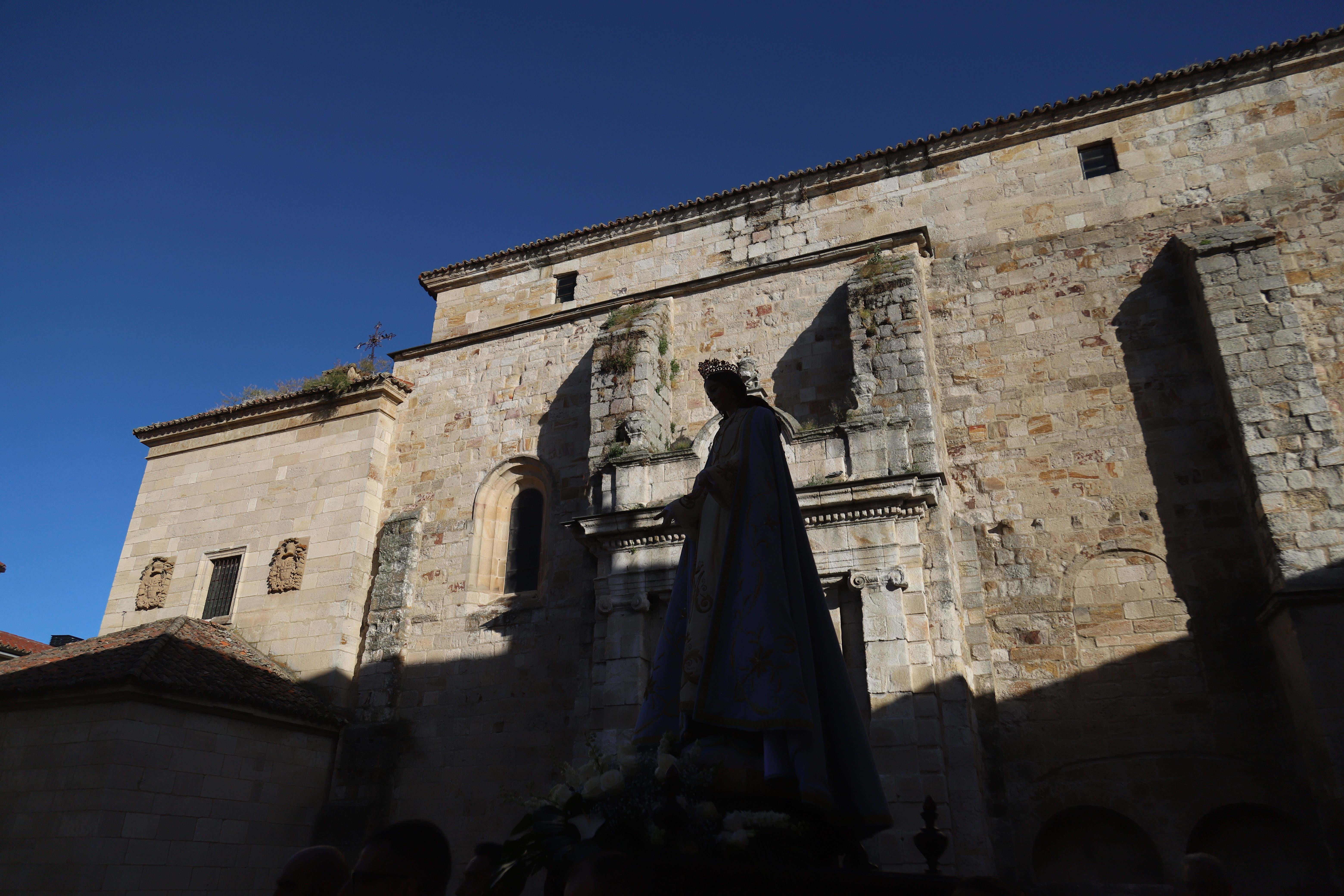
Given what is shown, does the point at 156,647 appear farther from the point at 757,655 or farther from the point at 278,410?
the point at 757,655

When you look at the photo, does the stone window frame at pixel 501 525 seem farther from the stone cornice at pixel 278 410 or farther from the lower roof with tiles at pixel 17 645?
the lower roof with tiles at pixel 17 645

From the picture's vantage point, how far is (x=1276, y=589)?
875 cm

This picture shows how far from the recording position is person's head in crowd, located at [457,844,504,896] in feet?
16.0

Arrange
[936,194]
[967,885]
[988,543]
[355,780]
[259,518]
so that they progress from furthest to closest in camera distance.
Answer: [259,518] → [936,194] → [355,780] → [988,543] → [967,885]

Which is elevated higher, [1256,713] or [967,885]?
[1256,713]

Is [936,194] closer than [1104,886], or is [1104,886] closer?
[1104,886]

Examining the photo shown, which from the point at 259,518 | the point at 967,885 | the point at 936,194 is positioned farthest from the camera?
the point at 259,518

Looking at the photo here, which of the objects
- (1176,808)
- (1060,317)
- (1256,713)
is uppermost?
(1060,317)

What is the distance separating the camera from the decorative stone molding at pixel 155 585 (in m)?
15.1

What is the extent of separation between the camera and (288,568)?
14.3m

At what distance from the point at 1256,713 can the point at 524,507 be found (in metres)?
9.84

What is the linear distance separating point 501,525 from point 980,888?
37.7ft

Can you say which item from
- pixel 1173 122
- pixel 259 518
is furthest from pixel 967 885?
pixel 259 518

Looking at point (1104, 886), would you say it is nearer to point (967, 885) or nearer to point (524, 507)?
point (967, 885)
